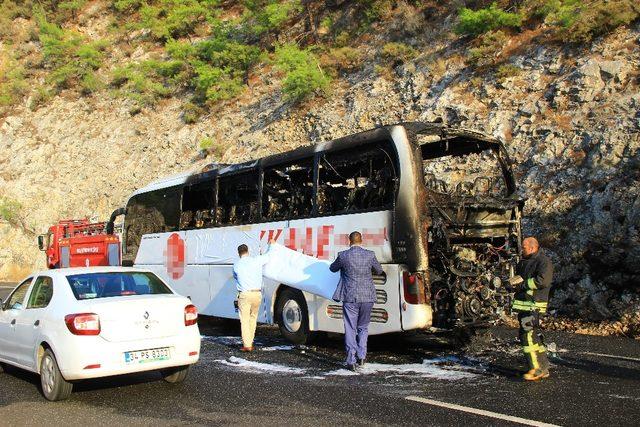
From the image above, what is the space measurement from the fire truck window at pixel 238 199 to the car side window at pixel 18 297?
4.47 meters

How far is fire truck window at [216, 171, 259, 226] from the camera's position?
1133 centimetres

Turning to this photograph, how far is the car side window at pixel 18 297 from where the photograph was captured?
7.57 metres

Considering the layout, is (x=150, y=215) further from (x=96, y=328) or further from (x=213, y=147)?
(x=213, y=147)

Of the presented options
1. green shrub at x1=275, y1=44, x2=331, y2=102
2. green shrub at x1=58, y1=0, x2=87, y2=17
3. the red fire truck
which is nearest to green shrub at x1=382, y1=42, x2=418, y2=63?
green shrub at x1=275, y1=44, x2=331, y2=102

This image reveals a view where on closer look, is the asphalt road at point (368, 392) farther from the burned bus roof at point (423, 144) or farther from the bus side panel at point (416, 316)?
the burned bus roof at point (423, 144)

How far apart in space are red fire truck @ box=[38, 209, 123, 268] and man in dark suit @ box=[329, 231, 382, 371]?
32.4 feet

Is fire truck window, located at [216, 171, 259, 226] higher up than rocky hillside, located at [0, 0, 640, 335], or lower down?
lower down

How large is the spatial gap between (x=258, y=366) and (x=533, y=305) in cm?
381

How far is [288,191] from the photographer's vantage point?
1077 cm

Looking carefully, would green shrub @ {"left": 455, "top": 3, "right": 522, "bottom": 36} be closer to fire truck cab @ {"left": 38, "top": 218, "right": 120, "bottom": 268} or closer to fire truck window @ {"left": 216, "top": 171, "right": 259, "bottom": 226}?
fire truck window @ {"left": 216, "top": 171, "right": 259, "bottom": 226}

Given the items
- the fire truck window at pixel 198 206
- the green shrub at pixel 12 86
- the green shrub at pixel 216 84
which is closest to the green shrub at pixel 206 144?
the green shrub at pixel 216 84

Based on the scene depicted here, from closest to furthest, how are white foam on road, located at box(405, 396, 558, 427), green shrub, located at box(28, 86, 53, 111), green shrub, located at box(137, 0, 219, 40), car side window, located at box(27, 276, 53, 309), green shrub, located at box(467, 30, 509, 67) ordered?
white foam on road, located at box(405, 396, 558, 427) → car side window, located at box(27, 276, 53, 309) → green shrub, located at box(467, 30, 509, 67) → green shrub, located at box(137, 0, 219, 40) → green shrub, located at box(28, 86, 53, 111)

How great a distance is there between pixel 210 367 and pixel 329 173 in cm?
363

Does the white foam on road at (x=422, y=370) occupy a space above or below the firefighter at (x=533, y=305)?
below
